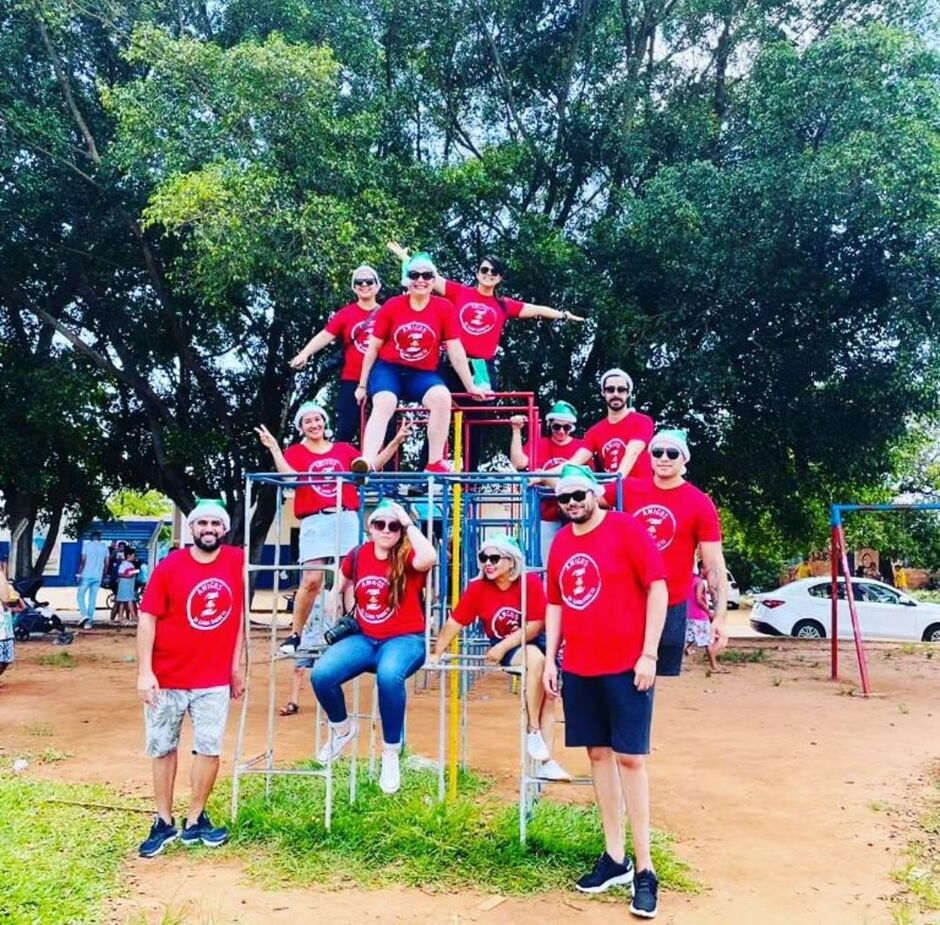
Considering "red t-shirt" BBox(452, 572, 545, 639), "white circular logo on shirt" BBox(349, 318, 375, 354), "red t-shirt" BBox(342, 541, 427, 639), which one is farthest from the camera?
"white circular logo on shirt" BBox(349, 318, 375, 354)

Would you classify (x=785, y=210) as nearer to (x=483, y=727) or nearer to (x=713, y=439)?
(x=713, y=439)

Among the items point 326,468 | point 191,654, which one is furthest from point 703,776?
point 191,654

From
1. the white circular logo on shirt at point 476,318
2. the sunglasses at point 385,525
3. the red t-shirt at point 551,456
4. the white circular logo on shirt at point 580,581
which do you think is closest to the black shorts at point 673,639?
the white circular logo on shirt at point 580,581

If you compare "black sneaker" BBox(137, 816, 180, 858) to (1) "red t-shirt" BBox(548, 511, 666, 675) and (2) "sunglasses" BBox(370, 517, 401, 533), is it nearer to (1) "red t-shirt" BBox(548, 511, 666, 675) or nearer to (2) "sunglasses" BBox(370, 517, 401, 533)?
(2) "sunglasses" BBox(370, 517, 401, 533)

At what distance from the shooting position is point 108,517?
60.4 feet

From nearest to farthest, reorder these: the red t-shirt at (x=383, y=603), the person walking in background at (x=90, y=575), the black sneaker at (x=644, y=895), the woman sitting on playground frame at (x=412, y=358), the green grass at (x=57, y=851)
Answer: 1. the green grass at (x=57, y=851)
2. the black sneaker at (x=644, y=895)
3. the red t-shirt at (x=383, y=603)
4. the woman sitting on playground frame at (x=412, y=358)
5. the person walking in background at (x=90, y=575)

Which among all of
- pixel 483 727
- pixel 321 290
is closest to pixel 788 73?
pixel 321 290

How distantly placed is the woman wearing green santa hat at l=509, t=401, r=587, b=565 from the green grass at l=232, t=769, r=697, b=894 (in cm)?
207

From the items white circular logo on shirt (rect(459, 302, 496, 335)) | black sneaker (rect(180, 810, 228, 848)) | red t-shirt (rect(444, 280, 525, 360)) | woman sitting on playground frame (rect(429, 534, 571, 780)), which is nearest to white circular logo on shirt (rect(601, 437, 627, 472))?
red t-shirt (rect(444, 280, 525, 360))

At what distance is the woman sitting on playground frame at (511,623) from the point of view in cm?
514

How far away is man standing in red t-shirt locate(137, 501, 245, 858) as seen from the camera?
4578mm

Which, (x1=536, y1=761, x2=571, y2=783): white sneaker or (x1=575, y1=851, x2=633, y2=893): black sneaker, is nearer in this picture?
(x1=575, y1=851, x2=633, y2=893): black sneaker

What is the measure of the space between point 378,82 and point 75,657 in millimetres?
8450

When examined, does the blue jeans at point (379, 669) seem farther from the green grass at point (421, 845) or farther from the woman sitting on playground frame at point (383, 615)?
the green grass at point (421, 845)
